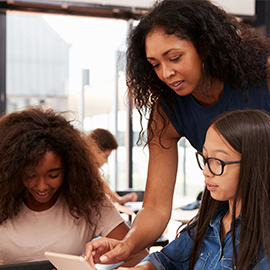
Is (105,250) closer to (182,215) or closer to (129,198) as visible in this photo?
(182,215)

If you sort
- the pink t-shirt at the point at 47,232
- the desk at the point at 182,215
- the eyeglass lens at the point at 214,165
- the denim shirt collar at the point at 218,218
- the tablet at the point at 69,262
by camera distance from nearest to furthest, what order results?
1. the tablet at the point at 69,262
2. the eyeglass lens at the point at 214,165
3. the denim shirt collar at the point at 218,218
4. the pink t-shirt at the point at 47,232
5. the desk at the point at 182,215

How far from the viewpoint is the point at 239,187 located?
3.19 ft

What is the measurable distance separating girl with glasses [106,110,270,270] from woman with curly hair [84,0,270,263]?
0.70ft

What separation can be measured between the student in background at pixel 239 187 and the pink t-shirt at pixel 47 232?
0.58 metres

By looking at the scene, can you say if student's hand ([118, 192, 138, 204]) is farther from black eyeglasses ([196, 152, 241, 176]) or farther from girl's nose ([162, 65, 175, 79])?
black eyeglasses ([196, 152, 241, 176])

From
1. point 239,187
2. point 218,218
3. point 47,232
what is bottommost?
point 47,232

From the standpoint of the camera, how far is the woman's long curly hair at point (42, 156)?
4.62ft

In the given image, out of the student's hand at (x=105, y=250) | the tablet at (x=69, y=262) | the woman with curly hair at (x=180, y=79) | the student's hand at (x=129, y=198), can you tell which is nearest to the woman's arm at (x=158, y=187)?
the woman with curly hair at (x=180, y=79)

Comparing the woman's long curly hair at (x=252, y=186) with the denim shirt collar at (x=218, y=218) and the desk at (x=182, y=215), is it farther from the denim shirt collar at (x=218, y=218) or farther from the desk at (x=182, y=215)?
the desk at (x=182, y=215)

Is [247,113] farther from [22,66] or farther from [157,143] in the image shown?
[22,66]

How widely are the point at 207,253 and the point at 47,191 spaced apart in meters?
0.69

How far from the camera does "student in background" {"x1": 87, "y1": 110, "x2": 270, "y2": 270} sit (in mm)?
940

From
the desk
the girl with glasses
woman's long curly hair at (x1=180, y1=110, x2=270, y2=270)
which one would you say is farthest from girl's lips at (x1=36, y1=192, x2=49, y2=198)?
the desk

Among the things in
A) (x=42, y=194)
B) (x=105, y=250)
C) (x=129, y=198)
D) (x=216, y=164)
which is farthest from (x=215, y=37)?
(x=129, y=198)
